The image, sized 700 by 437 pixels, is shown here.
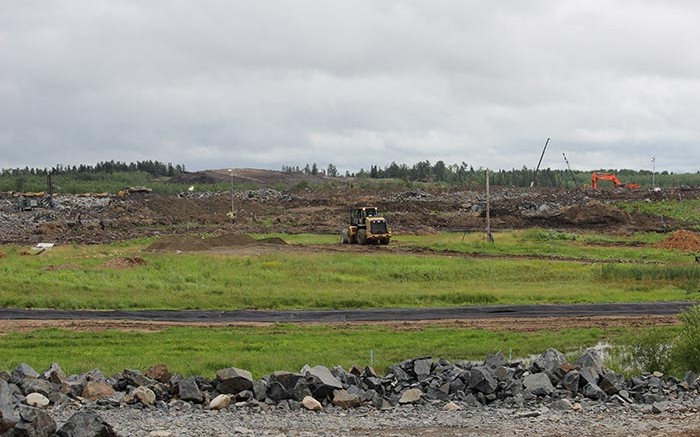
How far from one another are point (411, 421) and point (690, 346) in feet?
23.3

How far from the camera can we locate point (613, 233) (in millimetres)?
74062

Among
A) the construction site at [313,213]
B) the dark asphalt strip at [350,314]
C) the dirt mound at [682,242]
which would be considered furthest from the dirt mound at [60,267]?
the dirt mound at [682,242]

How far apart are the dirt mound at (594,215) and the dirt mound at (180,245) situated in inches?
1512

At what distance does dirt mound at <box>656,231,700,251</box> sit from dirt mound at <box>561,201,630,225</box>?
63.2ft

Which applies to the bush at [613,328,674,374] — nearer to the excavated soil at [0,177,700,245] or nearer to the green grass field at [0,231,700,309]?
the green grass field at [0,231,700,309]

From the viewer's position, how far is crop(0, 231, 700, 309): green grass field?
34281mm

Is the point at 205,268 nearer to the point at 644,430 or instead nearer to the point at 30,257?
the point at 30,257

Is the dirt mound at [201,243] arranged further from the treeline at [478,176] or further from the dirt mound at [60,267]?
the treeline at [478,176]

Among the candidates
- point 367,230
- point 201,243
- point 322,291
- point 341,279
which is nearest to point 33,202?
point 201,243

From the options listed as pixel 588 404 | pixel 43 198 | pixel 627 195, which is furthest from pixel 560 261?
pixel 43 198

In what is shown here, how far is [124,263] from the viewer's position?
43.4 m

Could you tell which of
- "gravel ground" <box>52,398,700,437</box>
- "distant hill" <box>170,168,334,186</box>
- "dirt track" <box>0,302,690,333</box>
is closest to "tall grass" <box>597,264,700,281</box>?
"dirt track" <box>0,302,690,333</box>

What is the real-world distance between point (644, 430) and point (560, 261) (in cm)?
3714

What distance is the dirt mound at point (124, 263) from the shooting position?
4275cm
